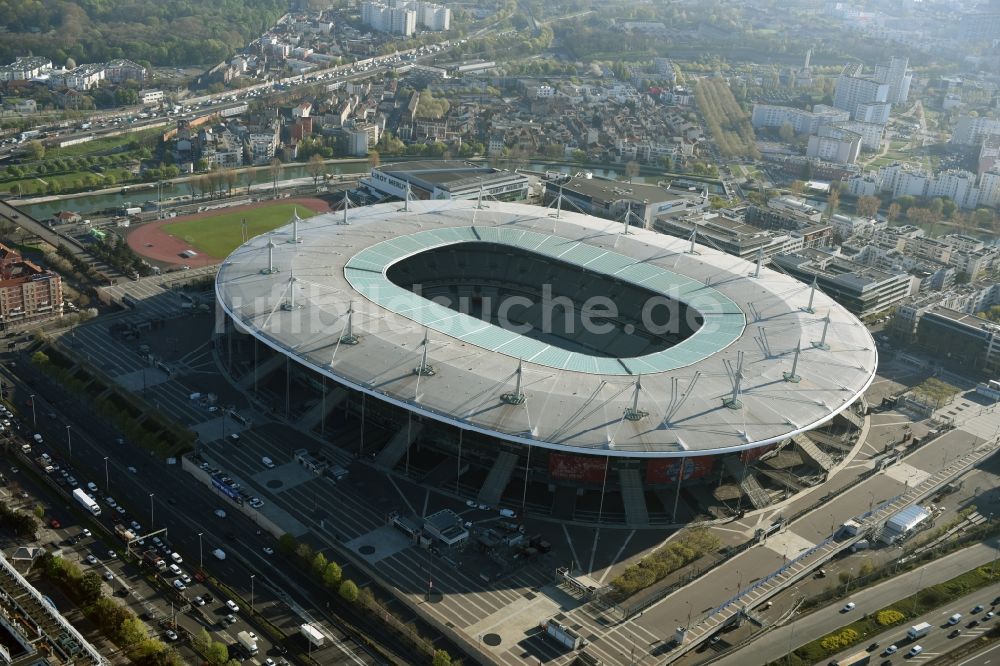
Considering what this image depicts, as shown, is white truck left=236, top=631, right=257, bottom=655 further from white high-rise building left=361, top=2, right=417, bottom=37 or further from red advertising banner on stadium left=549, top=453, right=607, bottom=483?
white high-rise building left=361, top=2, right=417, bottom=37

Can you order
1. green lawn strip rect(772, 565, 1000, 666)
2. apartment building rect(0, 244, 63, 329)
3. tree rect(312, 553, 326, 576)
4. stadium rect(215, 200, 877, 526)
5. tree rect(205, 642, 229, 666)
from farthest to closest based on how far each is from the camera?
apartment building rect(0, 244, 63, 329)
stadium rect(215, 200, 877, 526)
tree rect(312, 553, 326, 576)
green lawn strip rect(772, 565, 1000, 666)
tree rect(205, 642, 229, 666)

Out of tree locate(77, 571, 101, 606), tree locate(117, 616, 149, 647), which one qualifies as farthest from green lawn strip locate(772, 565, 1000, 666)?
tree locate(77, 571, 101, 606)

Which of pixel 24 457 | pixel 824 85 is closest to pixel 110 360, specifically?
pixel 24 457

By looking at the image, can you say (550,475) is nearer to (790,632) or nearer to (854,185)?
(790,632)

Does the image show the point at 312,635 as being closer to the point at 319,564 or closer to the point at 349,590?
the point at 349,590

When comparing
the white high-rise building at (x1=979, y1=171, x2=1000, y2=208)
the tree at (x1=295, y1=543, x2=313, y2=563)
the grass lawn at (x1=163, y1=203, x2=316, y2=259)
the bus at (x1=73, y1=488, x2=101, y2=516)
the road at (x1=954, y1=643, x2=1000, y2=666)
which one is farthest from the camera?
the white high-rise building at (x1=979, y1=171, x2=1000, y2=208)
